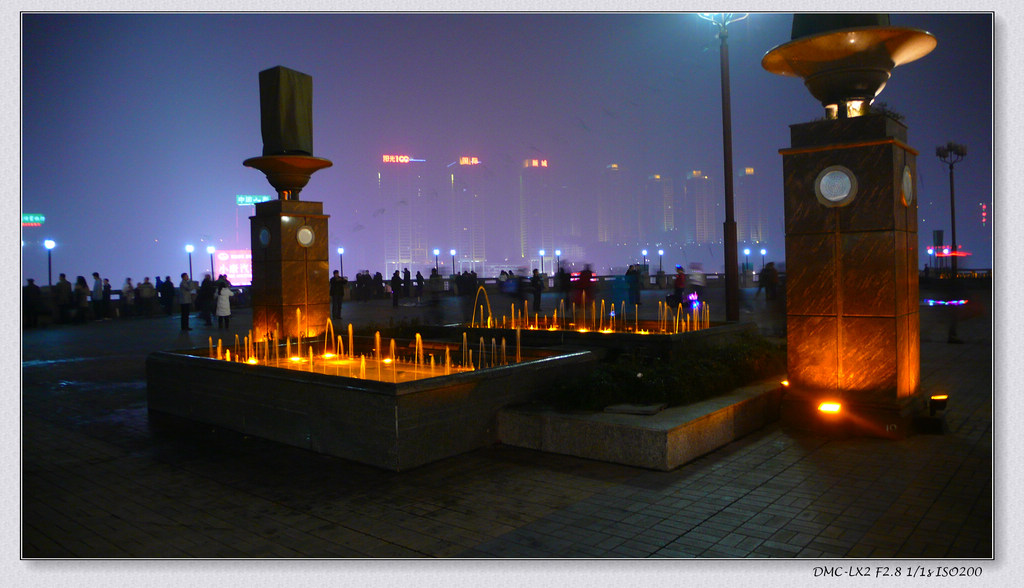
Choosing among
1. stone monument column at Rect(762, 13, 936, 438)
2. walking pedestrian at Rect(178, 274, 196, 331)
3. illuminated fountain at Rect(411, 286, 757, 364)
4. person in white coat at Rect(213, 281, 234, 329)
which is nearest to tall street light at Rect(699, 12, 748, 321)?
illuminated fountain at Rect(411, 286, 757, 364)

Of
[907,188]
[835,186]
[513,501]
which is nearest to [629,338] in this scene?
[835,186]

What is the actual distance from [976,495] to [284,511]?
213 inches

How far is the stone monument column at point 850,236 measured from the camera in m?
7.45

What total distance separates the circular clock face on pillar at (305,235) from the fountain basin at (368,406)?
13.1 ft

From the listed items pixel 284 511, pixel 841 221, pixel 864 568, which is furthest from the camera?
pixel 841 221

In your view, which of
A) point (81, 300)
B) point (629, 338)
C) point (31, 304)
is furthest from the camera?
point (81, 300)

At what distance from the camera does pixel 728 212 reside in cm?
1325

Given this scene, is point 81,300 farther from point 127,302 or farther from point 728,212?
point 728,212

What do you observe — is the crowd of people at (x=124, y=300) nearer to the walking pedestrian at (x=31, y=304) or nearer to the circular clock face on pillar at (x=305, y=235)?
the walking pedestrian at (x=31, y=304)

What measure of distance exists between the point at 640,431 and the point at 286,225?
8229mm

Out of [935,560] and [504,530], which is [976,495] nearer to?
[935,560]

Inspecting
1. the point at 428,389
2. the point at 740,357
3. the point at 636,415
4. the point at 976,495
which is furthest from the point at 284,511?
the point at 740,357

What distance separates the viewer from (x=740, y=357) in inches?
366

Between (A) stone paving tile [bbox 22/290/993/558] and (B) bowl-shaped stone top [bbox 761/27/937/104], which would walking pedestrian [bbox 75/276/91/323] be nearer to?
(A) stone paving tile [bbox 22/290/993/558]
